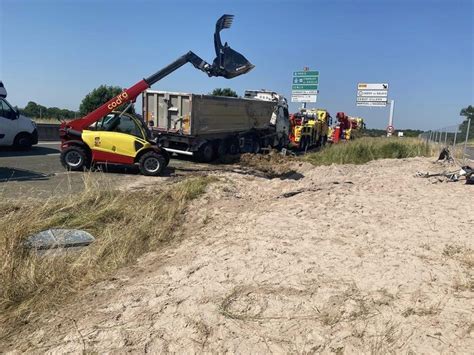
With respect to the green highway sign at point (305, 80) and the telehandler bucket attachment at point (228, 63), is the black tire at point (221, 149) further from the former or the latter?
the green highway sign at point (305, 80)

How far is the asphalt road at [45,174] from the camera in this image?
945 cm

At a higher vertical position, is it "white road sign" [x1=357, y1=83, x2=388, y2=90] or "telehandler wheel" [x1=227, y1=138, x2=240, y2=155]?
"white road sign" [x1=357, y1=83, x2=388, y2=90]

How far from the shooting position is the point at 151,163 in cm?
1255

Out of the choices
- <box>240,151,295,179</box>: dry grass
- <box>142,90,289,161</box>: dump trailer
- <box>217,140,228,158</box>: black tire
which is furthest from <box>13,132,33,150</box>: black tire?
<box>240,151,295,179</box>: dry grass

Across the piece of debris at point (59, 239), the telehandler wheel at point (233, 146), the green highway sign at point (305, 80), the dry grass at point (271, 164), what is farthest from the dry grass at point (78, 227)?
the green highway sign at point (305, 80)

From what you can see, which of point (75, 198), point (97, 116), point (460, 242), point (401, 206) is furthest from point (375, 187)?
point (97, 116)

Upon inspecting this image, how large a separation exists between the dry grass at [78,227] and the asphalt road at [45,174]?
130 cm

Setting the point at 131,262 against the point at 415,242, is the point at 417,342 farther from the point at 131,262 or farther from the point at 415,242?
the point at 131,262

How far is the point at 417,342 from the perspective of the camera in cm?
354

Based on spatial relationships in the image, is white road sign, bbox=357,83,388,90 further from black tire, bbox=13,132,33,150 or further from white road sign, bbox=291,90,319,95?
black tire, bbox=13,132,33,150

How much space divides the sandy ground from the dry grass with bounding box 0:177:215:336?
30 centimetres

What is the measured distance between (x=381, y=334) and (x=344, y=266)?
4.42 ft

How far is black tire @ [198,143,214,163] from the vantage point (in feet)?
55.7

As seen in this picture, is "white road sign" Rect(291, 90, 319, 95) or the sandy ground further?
"white road sign" Rect(291, 90, 319, 95)
